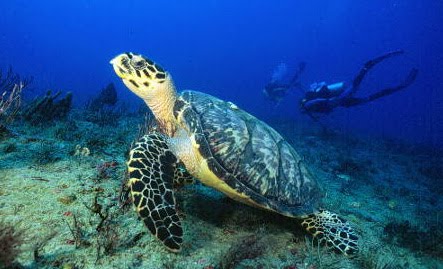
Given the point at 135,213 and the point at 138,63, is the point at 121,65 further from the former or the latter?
the point at 135,213

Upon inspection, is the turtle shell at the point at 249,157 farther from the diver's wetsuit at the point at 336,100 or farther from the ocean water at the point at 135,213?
the diver's wetsuit at the point at 336,100

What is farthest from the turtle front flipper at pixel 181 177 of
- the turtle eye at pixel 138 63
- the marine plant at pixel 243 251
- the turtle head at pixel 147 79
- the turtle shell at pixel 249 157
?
the turtle eye at pixel 138 63

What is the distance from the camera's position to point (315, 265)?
320 cm

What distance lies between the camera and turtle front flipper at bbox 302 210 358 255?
3.61m

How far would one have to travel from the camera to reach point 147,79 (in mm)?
3895

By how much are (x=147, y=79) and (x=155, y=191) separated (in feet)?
5.45

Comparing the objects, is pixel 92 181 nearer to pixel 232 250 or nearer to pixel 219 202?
pixel 219 202

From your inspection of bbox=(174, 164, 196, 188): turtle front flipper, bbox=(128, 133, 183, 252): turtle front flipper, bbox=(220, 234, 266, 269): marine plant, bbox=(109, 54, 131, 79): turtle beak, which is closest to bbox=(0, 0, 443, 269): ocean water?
bbox=(220, 234, 266, 269): marine plant

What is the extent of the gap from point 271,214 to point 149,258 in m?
2.06

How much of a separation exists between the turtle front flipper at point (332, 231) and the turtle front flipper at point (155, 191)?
1.86 metres

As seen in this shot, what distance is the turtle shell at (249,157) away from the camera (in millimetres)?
3484

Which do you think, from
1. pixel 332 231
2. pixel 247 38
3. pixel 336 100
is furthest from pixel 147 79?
pixel 247 38

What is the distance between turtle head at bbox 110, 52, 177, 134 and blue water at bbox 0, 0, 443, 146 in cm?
7747

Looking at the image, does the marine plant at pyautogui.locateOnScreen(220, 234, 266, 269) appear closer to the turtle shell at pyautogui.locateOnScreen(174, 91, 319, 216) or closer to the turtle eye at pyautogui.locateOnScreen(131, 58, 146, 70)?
the turtle shell at pyautogui.locateOnScreen(174, 91, 319, 216)
